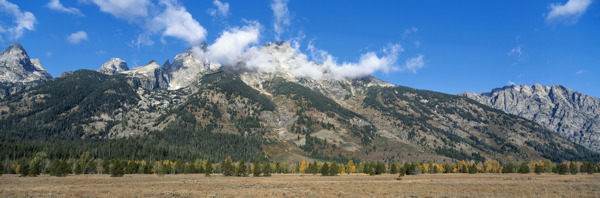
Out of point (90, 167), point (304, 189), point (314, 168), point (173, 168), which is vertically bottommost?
point (314, 168)

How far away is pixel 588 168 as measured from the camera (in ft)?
447

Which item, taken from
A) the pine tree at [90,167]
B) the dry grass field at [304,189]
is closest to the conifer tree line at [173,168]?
the pine tree at [90,167]

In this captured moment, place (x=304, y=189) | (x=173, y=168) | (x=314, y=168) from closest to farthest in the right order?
(x=304, y=189), (x=173, y=168), (x=314, y=168)

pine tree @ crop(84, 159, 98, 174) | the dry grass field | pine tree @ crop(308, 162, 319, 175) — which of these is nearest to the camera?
the dry grass field

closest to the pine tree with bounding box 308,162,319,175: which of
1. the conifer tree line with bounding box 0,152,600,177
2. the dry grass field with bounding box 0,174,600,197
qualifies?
the conifer tree line with bounding box 0,152,600,177

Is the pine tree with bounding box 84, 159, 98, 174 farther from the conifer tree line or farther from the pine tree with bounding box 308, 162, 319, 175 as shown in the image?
the pine tree with bounding box 308, 162, 319, 175

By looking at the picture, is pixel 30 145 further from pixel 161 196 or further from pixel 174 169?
pixel 161 196

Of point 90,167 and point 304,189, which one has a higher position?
point 304,189

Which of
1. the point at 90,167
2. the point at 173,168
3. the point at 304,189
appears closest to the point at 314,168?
the point at 173,168

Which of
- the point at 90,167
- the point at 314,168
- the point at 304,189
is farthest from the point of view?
the point at 314,168

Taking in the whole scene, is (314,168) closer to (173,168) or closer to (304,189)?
(173,168)

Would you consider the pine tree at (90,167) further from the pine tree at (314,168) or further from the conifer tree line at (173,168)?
the pine tree at (314,168)

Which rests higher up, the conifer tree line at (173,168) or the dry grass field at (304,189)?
the dry grass field at (304,189)

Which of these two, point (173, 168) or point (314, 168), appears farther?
point (314, 168)
